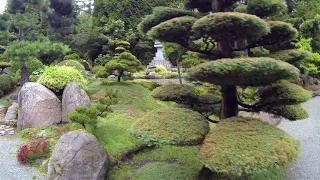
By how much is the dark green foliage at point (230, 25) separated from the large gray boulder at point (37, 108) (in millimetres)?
6232

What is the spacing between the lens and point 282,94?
200 inches

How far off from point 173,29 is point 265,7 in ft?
5.86

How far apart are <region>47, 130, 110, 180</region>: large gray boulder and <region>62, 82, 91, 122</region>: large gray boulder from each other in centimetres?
310

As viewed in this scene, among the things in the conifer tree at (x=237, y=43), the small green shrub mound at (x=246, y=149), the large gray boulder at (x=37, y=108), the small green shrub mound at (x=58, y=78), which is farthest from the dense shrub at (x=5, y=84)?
the small green shrub mound at (x=246, y=149)

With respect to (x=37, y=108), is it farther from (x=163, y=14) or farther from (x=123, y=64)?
(x=163, y=14)

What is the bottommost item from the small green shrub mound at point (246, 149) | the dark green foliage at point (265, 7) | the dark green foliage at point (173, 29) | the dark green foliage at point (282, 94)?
the small green shrub mound at point (246, 149)

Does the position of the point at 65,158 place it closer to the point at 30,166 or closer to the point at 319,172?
the point at 30,166

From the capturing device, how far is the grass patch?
6371 mm

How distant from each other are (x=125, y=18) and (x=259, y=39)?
1666cm

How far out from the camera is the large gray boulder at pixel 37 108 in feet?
30.1

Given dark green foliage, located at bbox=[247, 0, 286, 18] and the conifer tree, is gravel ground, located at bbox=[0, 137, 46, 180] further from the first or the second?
dark green foliage, located at bbox=[247, 0, 286, 18]

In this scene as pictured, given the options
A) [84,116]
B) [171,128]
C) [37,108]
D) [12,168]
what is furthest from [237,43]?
[37,108]

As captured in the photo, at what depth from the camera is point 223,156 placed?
4129mm

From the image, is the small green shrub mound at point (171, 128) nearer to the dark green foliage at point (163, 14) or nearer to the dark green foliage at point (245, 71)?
the dark green foliage at point (245, 71)
